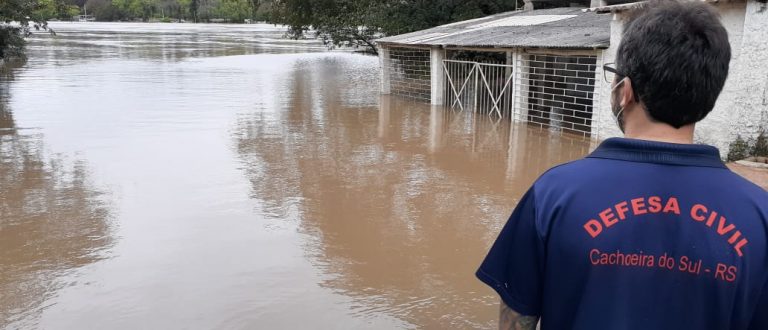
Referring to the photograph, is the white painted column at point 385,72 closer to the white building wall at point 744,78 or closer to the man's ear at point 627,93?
the white building wall at point 744,78

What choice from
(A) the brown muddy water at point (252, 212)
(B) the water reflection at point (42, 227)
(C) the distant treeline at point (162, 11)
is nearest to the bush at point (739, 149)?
(A) the brown muddy water at point (252, 212)

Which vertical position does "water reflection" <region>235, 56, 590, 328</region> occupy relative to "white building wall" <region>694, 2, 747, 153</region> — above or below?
below

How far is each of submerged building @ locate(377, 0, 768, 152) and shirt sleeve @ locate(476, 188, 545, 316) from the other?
4.42m

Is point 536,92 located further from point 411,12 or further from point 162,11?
point 162,11

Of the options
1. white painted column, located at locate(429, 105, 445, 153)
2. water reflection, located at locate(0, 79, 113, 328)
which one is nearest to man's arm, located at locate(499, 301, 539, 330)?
water reflection, located at locate(0, 79, 113, 328)

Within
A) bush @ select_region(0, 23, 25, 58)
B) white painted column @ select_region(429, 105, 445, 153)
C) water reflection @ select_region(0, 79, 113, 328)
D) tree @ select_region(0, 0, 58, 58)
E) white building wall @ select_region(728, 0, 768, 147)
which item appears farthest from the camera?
bush @ select_region(0, 23, 25, 58)

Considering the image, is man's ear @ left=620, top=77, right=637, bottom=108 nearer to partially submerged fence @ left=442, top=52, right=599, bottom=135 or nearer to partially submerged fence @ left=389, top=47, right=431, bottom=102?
partially submerged fence @ left=442, top=52, right=599, bottom=135

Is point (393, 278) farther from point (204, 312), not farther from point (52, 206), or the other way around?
point (52, 206)

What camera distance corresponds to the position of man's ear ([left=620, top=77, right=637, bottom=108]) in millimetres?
1543

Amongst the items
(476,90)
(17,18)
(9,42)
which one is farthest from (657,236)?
(9,42)

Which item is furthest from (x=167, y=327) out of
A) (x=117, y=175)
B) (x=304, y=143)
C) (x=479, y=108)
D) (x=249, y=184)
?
(x=479, y=108)

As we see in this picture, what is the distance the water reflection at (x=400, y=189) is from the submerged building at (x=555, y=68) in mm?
943

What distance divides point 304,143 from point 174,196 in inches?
158

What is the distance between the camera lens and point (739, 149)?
30.2 ft
